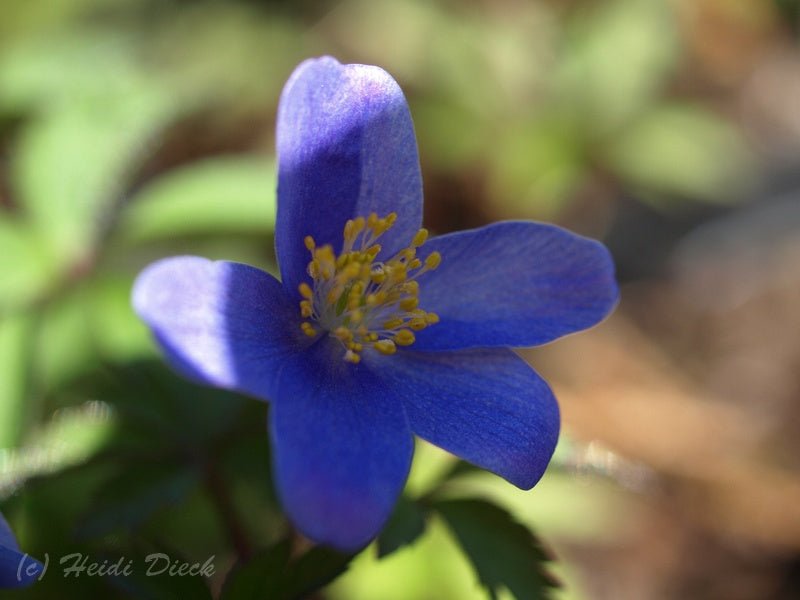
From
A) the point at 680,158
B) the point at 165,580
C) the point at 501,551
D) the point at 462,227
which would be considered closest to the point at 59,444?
the point at 165,580

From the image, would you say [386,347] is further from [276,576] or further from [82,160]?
[82,160]

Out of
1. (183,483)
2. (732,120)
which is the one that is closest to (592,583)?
(183,483)

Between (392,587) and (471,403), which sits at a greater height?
(471,403)

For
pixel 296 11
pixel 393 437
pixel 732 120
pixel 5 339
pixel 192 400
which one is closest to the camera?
pixel 393 437

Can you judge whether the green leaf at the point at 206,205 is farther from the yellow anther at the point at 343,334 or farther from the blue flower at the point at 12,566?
the blue flower at the point at 12,566

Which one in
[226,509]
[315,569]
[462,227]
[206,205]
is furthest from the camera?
[462,227]

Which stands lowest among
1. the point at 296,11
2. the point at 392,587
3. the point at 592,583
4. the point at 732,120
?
the point at 592,583

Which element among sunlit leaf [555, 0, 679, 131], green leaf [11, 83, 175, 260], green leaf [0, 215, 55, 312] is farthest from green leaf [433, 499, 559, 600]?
sunlit leaf [555, 0, 679, 131]

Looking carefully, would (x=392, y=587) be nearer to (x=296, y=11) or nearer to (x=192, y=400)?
(x=192, y=400)
